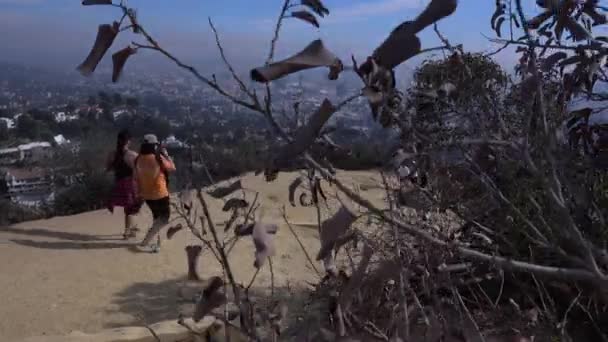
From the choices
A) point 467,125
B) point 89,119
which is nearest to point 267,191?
point 467,125

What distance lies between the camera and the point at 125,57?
1081 millimetres

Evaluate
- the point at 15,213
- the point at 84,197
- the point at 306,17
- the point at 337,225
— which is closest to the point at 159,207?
the point at 84,197

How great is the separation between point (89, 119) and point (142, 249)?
1239 cm

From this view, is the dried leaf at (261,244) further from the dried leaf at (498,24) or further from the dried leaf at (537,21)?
the dried leaf at (537,21)

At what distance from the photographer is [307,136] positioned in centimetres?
Result: 88

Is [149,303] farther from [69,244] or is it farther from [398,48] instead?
[398,48]

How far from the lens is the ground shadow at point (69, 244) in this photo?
745 cm

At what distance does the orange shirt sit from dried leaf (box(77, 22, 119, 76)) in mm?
5989

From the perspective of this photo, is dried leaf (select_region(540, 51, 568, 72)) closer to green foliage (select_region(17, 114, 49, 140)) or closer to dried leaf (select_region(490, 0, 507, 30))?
dried leaf (select_region(490, 0, 507, 30))

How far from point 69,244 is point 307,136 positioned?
7.34m

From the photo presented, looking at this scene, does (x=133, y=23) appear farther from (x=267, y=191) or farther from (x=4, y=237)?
(x=267, y=191)

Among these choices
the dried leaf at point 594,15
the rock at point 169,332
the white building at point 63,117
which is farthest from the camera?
the white building at point 63,117

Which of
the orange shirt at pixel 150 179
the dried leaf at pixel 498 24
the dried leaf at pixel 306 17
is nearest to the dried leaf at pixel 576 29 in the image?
the dried leaf at pixel 498 24

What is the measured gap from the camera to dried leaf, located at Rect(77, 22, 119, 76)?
3.24ft
